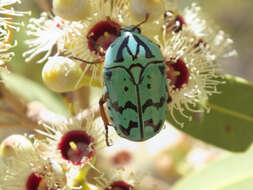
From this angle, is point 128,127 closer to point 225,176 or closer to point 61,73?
point 61,73

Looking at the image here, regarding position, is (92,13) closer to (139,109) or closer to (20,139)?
(139,109)

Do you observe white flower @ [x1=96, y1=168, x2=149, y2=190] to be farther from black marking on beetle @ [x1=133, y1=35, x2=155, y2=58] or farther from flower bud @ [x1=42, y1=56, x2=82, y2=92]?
black marking on beetle @ [x1=133, y1=35, x2=155, y2=58]

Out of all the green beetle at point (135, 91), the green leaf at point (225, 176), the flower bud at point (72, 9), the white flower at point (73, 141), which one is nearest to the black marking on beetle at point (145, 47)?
the green beetle at point (135, 91)

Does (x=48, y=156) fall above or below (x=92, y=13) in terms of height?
below

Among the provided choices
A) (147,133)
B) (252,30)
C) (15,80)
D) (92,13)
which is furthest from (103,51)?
A: (252,30)

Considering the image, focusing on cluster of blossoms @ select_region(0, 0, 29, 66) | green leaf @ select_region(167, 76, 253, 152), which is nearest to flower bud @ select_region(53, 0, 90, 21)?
cluster of blossoms @ select_region(0, 0, 29, 66)

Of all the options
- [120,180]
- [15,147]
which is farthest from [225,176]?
[15,147]

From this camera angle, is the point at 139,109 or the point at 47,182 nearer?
the point at 139,109
